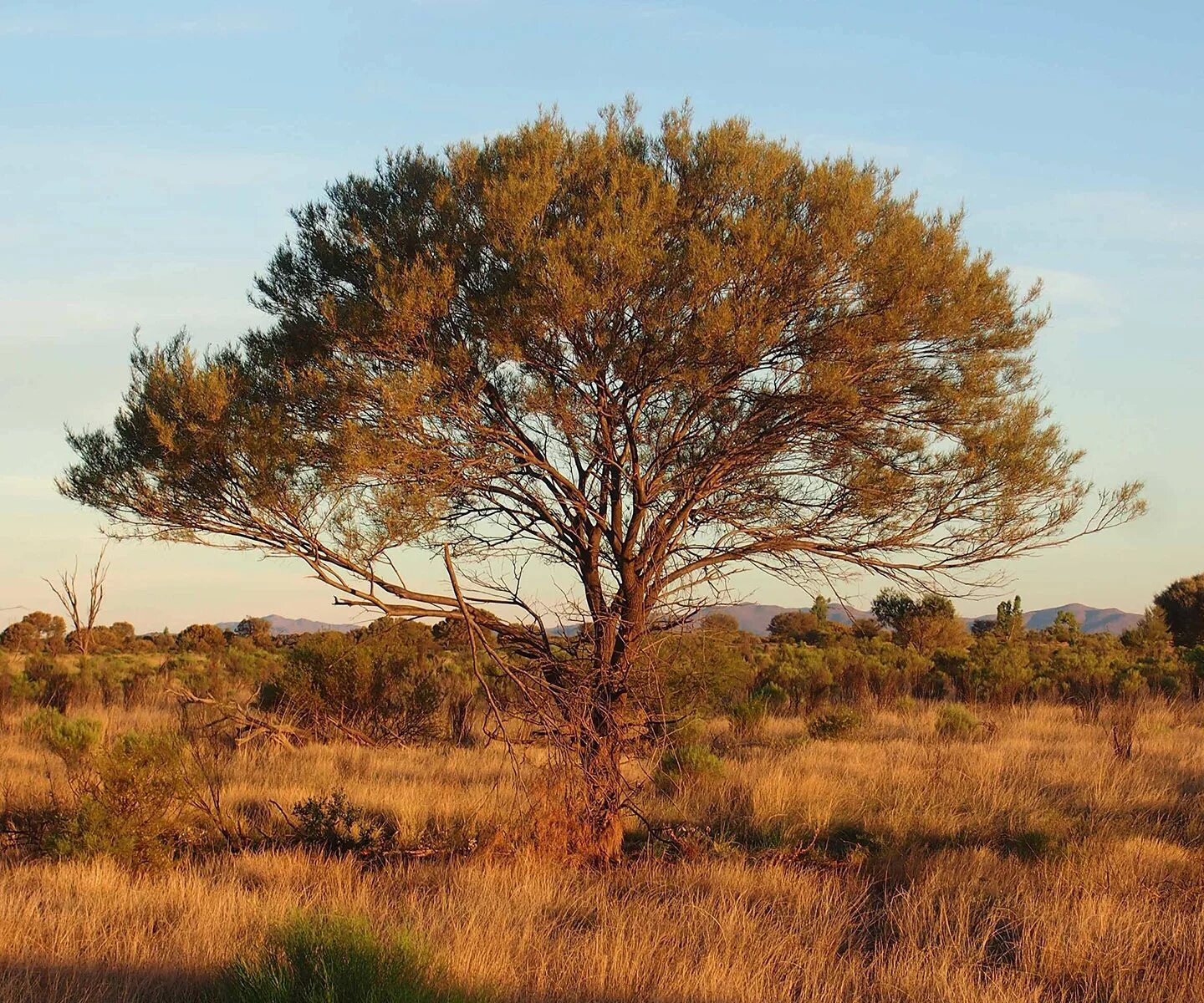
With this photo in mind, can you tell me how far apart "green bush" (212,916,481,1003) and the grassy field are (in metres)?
0.36

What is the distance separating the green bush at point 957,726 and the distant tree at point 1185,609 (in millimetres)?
29815

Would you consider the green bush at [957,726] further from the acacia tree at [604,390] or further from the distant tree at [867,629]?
the distant tree at [867,629]

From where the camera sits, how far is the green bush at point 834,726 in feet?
54.0

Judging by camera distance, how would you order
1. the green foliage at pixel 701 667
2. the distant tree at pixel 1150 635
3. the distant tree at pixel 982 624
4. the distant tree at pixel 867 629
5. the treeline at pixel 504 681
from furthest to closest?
the distant tree at pixel 982 624 < the distant tree at pixel 867 629 < the distant tree at pixel 1150 635 < the treeline at pixel 504 681 < the green foliage at pixel 701 667

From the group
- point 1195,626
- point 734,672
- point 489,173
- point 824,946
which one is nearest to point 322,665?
point 734,672

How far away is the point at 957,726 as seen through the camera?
1688 cm

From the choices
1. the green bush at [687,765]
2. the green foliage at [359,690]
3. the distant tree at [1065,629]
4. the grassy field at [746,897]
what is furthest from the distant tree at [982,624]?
the green bush at [687,765]

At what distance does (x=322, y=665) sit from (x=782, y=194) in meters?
11.6

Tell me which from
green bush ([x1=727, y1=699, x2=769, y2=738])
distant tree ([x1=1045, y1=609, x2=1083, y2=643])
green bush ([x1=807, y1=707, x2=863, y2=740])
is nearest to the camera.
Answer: green bush ([x1=807, y1=707, x2=863, y2=740])

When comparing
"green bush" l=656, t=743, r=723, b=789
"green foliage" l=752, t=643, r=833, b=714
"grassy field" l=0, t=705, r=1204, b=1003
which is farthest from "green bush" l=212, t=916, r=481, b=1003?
"green foliage" l=752, t=643, r=833, b=714

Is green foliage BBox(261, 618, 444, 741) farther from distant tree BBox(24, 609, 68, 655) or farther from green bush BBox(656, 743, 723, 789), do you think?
distant tree BBox(24, 609, 68, 655)

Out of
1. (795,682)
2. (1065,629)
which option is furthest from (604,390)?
(1065,629)

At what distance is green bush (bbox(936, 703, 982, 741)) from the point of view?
1662cm

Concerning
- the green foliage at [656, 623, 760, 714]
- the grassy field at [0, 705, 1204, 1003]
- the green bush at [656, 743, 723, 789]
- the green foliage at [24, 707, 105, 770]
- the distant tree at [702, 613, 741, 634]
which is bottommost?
the grassy field at [0, 705, 1204, 1003]
